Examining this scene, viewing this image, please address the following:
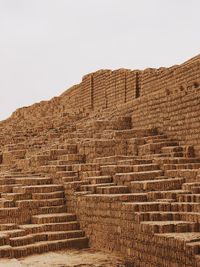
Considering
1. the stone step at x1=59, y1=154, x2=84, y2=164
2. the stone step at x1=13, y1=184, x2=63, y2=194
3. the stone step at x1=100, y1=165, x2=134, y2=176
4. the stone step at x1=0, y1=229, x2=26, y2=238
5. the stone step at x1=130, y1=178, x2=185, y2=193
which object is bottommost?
the stone step at x1=0, y1=229, x2=26, y2=238

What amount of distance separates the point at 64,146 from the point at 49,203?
250cm

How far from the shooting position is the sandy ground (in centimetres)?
727

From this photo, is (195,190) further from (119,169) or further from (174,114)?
(174,114)

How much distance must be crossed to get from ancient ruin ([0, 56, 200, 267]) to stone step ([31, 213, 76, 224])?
0.7 inches

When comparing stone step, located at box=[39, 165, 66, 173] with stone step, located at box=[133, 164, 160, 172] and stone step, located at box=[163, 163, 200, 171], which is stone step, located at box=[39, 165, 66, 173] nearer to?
stone step, located at box=[133, 164, 160, 172]

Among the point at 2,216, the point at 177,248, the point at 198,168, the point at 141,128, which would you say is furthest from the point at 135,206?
the point at 141,128

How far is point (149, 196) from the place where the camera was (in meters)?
7.80

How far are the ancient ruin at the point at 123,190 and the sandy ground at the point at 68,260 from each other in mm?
178

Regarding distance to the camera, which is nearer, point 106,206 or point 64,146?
point 106,206

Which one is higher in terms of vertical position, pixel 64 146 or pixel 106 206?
pixel 64 146

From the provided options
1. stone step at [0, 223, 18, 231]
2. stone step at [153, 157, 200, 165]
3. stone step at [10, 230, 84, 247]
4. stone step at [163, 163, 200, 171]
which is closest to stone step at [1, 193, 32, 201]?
stone step at [0, 223, 18, 231]

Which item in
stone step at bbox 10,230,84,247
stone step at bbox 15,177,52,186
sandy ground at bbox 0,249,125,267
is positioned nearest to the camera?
sandy ground at bbox 0,249,125,267

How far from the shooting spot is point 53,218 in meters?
8.93

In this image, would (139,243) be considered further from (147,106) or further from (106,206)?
(147,106)
